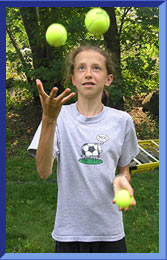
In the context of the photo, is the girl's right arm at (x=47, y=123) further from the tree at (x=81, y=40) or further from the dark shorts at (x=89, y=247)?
the tree at (x=81, y=40)

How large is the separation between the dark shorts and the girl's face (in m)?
0.82

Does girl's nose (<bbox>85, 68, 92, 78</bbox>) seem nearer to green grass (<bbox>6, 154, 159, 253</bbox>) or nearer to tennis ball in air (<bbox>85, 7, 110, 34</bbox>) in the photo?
tennis ball in air (<bbox>85, 7, 110, 34</bbox>)

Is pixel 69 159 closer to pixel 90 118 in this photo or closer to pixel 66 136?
pixel 66 136

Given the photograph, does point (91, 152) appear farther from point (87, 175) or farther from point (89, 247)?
point (89, 247)

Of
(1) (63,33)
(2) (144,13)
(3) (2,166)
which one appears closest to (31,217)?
(3) (2,166)

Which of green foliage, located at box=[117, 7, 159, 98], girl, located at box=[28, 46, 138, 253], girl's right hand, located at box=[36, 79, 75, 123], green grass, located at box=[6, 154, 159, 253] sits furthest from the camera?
green foliage, located at box=[117, 7, 159, 98]

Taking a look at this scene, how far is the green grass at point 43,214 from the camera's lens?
3658 millimetres

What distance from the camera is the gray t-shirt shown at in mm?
1889

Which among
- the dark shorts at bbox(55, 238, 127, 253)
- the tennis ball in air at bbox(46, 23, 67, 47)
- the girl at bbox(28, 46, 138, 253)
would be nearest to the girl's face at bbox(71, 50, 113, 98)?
the girl at bbox(28, 46, 138, 253)

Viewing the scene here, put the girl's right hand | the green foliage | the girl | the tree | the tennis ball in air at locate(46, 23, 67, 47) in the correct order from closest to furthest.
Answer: the girl's right hand → the girl → the tennis ball in air at locate(46, 23, 67, 47) → the tree → the green foliage

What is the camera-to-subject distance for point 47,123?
5.55 ft

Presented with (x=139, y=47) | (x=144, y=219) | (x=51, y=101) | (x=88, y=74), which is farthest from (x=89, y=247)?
(x=139, y=47)

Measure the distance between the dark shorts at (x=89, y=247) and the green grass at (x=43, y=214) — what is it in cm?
172

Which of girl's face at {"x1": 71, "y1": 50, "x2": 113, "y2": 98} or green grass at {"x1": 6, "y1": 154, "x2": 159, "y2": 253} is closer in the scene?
girl's face at {"x1": 71, "y1": 50, "x2": 113, "y2": 98}
